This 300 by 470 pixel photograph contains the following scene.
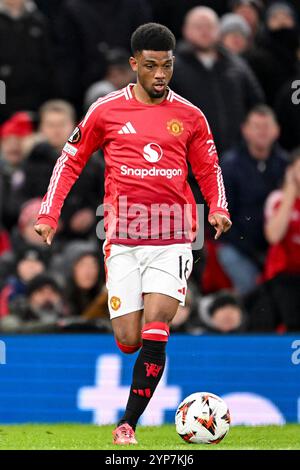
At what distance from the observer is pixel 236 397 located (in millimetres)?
10984

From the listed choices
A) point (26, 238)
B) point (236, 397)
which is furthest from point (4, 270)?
point (236, 397)

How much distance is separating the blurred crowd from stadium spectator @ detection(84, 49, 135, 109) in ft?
0.04

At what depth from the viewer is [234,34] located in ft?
49.5

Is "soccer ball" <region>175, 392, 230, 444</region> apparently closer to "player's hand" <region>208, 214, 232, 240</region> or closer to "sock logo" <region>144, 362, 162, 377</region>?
"sock logo" <region>144, 362, 162, 377</region>

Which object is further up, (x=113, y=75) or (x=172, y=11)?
(x=172, y=11)

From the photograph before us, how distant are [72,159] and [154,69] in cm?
80

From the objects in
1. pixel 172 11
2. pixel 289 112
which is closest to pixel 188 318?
pixel 289 112

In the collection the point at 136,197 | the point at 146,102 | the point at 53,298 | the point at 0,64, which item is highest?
the point at 0,64

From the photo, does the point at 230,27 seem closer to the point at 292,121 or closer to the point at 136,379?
the point at 292,121

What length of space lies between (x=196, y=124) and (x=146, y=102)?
35 cm

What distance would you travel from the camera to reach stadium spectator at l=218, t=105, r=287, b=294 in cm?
1288

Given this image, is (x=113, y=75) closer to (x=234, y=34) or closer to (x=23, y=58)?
(x=23, y=58)

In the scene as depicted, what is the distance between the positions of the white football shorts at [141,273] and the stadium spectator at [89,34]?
253 inches

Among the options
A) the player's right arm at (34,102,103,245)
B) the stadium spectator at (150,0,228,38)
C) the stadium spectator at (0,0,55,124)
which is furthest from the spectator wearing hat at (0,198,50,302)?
the player's right arm at (34,102,103,245)
